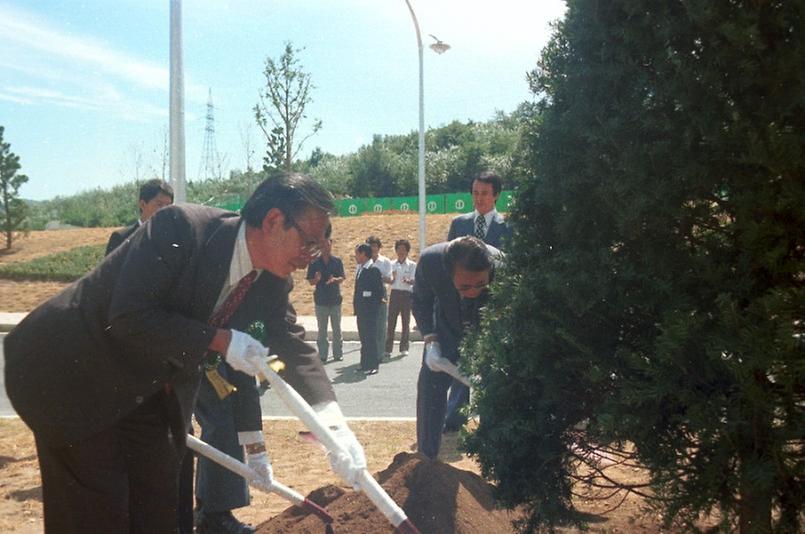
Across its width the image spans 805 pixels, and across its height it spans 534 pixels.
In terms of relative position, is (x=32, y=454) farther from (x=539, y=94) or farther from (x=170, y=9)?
(x=539, y=94)

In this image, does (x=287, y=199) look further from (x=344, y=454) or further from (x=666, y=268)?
(x=666, y=268)

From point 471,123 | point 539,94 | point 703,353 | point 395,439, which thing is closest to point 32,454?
point 395,439

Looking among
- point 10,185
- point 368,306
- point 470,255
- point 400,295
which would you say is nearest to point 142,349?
point 470,255

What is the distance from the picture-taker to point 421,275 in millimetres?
4953

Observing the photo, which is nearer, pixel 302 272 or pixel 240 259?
pixel 240 259

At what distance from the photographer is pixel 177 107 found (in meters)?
7.15

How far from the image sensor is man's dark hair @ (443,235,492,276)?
4.27m

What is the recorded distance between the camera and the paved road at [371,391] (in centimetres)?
762

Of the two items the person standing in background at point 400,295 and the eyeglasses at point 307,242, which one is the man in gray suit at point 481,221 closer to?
the eyeglasses at point 307,242

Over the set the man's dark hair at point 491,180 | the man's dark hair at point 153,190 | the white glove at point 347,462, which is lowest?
the white glove at point 347,462

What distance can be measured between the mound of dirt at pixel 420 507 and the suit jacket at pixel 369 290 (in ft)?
22.1

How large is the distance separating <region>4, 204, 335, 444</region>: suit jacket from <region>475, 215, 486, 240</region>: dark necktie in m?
3.61

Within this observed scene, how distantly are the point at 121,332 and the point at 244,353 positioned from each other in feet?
1.27

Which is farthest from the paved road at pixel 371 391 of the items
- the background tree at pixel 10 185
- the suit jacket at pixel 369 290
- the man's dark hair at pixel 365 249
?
the background tree at pixel 10 185
